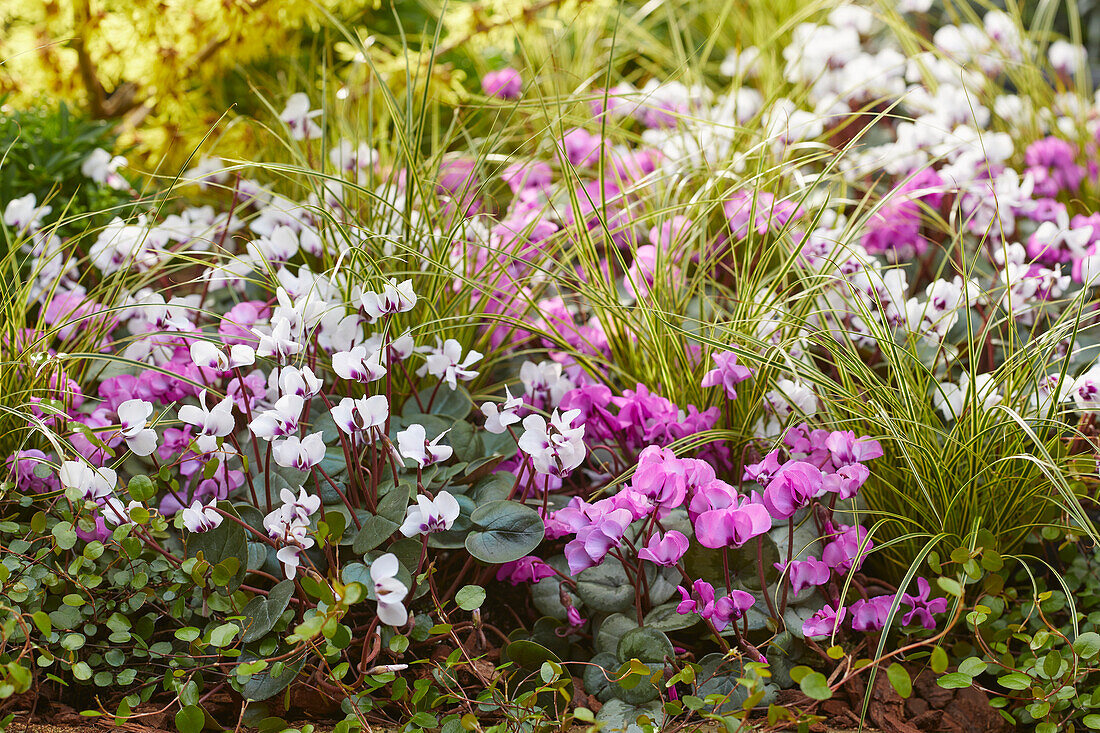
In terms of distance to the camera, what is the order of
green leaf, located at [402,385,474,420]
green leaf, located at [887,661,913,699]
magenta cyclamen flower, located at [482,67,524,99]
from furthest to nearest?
magenta cyclamen flower, located at [482,67,524,99] → green leaf, located at [402,385,474,420] → green leaf, located at [887,661,913,699]

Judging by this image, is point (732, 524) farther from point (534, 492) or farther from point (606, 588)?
point (534, 492)

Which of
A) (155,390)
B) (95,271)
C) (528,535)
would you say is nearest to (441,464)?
(528,535)

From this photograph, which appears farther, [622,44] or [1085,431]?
[622,44]

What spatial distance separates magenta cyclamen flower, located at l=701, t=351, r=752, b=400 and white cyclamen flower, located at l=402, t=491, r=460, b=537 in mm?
547

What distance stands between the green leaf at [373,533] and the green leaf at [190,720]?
29 centimetres

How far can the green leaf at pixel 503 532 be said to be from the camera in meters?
1.26

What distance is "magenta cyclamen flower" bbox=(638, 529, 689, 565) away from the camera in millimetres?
1231

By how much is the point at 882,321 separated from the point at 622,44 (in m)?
1.79

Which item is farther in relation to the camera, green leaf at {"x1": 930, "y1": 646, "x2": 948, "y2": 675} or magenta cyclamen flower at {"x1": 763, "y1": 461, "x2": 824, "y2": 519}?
magenta cyclamen flower at {"x1": 763, "y1": 461, "x2": 824, "y2": 519}

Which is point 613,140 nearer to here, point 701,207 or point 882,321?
point 701,207

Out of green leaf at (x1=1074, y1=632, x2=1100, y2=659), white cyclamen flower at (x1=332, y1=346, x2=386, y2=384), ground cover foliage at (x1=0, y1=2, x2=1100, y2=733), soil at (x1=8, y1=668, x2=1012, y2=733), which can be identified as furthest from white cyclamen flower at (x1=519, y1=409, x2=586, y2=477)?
green leaf at (x1=1074, y1=632, x2=1100, y2=659)

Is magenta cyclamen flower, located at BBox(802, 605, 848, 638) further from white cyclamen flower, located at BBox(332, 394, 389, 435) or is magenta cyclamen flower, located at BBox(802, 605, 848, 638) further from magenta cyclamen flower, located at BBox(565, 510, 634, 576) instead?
white cyclamen flower, located at BBox(332, 394, 389, 435)

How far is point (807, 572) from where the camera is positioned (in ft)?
4.29

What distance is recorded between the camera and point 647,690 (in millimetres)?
1229
